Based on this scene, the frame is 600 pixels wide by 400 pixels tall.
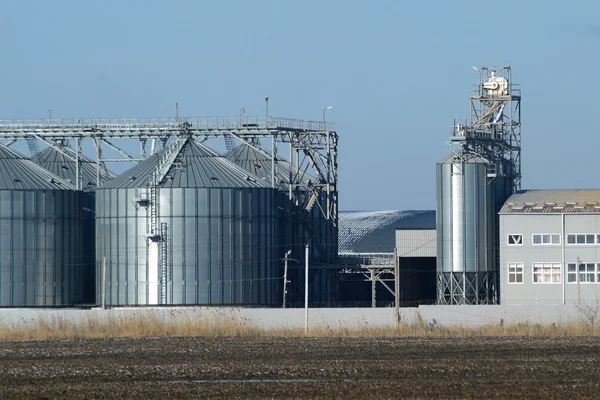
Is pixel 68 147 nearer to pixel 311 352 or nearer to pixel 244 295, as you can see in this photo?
pixel 244 295

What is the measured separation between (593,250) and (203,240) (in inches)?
930

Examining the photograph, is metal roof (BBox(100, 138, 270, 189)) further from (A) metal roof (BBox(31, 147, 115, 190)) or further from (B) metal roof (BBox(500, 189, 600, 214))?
(B) metal roof (BBox(500, 189, 600, 214))

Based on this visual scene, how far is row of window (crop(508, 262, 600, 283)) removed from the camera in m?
80.6

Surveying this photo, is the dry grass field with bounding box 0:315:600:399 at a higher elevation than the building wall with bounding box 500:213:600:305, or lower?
lower

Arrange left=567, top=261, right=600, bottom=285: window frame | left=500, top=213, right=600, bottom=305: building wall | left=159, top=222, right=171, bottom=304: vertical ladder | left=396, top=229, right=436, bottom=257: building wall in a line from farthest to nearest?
left=396, top=229, right=436, bottom=257: building wall
left=159, top=222, right=171, bottom=304: vertical ladder
left=500, top=213, right=600, bottom=305: building wall
left=567, top=261, right=600, bottom=285: window frame

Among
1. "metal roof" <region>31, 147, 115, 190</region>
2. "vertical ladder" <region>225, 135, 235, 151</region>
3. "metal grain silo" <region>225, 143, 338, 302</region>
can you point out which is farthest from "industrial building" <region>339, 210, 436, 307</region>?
"metal roof" <region>31, 147, 115, 190</region>

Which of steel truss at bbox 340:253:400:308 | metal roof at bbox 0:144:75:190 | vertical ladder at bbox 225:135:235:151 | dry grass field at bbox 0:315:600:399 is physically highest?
vertical ladder at bbox 225:135:235:151

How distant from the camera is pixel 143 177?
88.5m

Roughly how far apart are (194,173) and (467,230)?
17558mm

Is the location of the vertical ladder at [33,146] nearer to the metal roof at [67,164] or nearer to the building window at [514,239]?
the metal roof at [67,164]

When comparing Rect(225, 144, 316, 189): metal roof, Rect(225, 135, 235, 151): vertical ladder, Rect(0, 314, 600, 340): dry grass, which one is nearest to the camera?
Rect(0, 314, 600, 340): dry grass

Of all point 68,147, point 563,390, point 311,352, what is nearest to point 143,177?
point 68,147

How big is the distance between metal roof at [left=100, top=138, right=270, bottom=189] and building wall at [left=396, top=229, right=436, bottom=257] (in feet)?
33.5

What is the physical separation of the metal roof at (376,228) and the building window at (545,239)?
21.8 m
